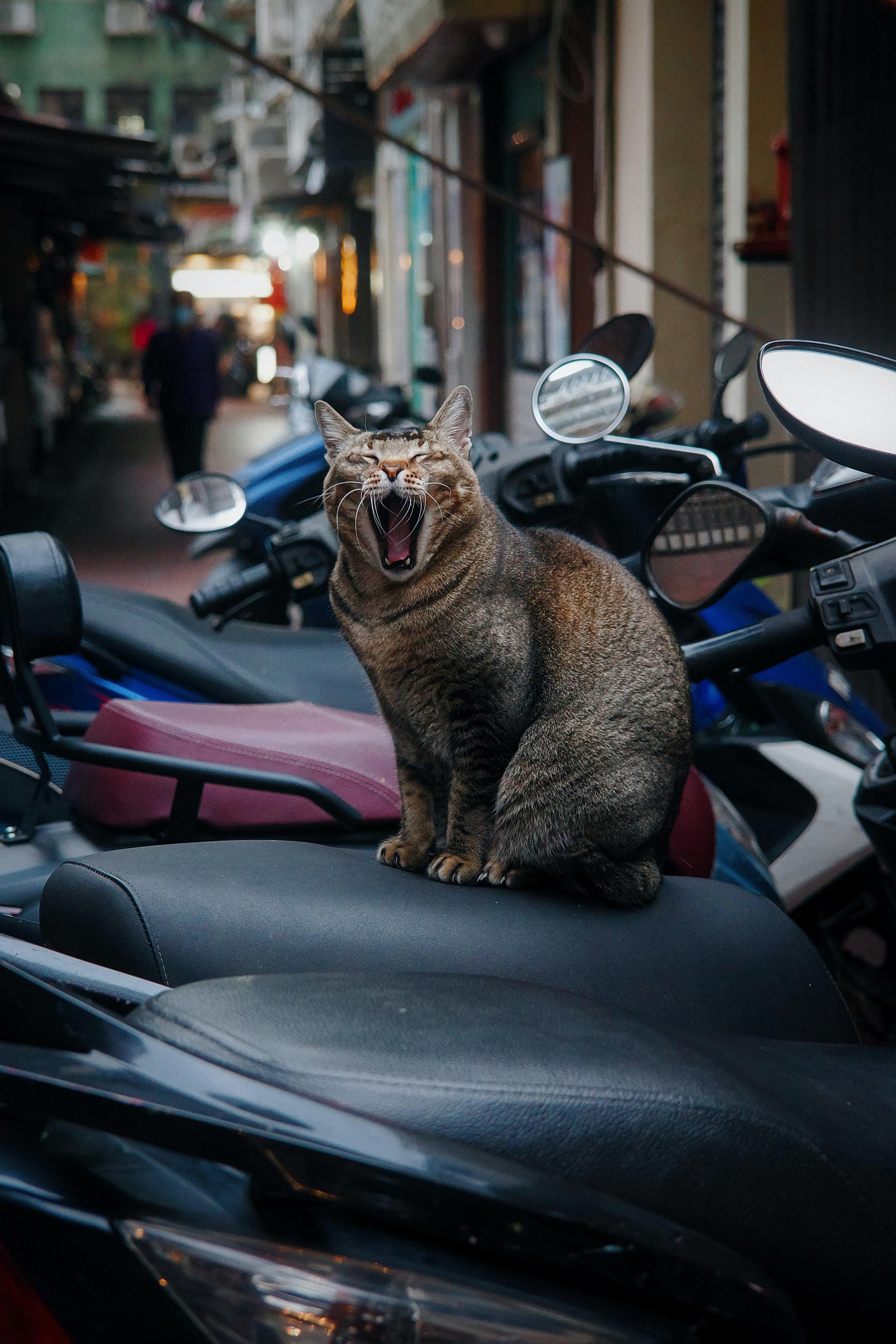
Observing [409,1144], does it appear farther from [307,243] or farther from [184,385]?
[307,243]

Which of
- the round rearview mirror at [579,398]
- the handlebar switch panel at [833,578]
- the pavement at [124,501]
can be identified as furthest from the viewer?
the pavement at [124,501]

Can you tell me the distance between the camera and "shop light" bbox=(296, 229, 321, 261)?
113ft

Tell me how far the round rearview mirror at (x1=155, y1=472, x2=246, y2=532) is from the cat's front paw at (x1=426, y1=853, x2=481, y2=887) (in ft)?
4.55

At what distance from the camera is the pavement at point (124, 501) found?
9.41 meters

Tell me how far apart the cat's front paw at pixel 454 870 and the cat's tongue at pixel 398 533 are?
424 mm

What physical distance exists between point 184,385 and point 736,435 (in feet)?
35.7

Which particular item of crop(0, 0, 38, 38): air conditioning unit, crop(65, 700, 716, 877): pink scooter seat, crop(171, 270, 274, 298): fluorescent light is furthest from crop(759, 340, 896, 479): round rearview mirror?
crop(171, 270, 274, 298): fluorescent light

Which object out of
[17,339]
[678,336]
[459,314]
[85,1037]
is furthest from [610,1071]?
[17,339]

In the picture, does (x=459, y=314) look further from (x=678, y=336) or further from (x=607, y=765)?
(x=607, y=765)

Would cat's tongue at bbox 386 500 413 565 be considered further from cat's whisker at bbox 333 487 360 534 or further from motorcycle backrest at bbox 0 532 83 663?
motorcycle backrest at bbox 0 532 83 663

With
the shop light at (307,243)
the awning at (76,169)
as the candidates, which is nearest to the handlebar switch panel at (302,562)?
the awning at (76,169)

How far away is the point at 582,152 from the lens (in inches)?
355

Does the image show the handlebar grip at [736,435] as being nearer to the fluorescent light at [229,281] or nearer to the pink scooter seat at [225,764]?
the pink scooter seat at [225,764]

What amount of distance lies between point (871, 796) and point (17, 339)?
48.8 feet
